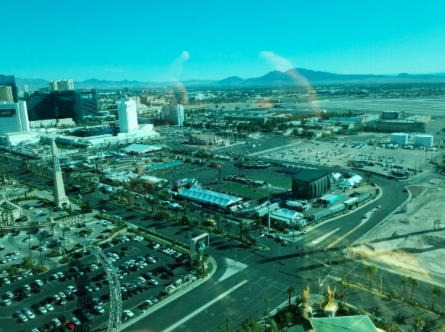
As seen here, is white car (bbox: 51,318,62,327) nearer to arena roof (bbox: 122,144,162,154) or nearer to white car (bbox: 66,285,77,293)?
white car (bbox: 66,285,77,293)

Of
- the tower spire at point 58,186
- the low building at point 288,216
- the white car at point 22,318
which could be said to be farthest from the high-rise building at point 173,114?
the white car at point 22,318

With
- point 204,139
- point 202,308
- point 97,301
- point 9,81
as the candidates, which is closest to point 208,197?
point 202,308

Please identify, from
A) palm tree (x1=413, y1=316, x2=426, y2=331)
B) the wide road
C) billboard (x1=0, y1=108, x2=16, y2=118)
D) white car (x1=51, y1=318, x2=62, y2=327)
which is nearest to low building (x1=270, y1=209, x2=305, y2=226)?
the wide road

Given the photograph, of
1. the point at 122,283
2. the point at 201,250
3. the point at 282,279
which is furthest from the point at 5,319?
the point at 282,279

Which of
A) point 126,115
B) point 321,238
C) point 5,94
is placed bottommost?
point 321,238

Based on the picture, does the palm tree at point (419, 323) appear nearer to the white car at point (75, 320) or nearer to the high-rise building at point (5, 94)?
the white car at point (75, 320)

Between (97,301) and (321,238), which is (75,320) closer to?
(97,301)
